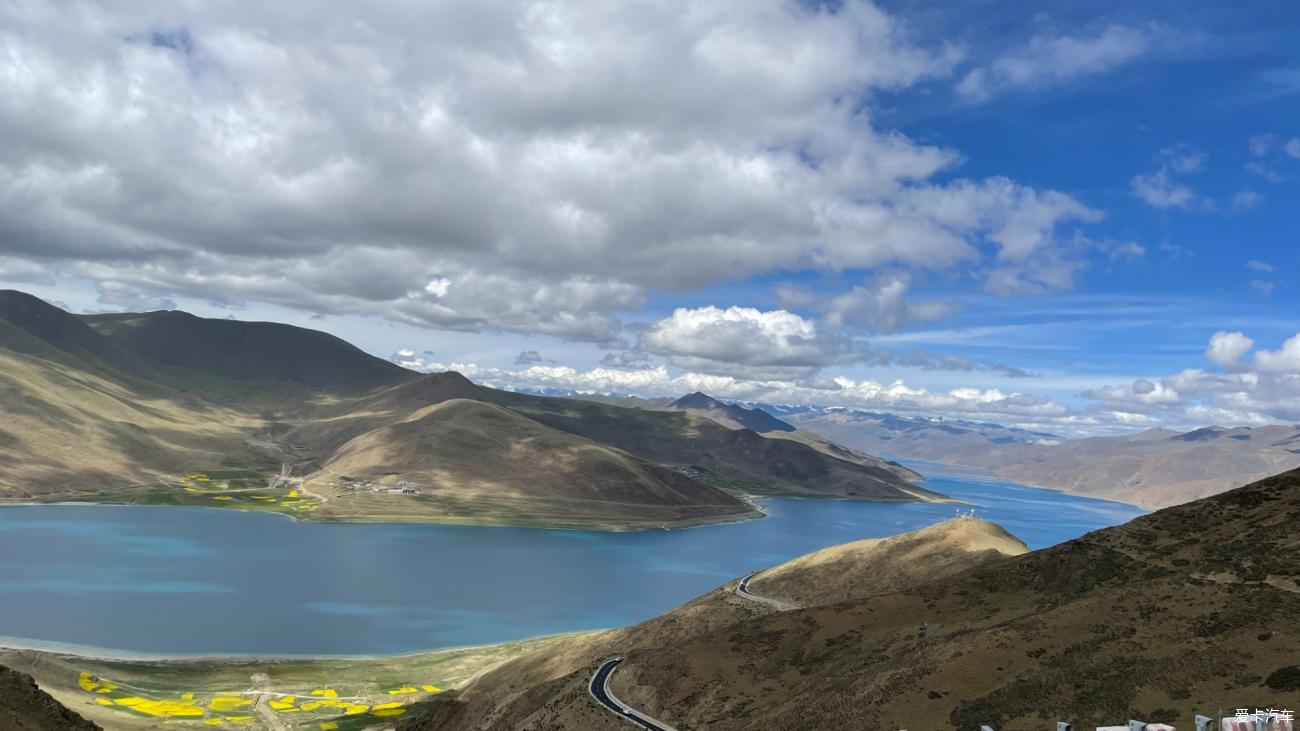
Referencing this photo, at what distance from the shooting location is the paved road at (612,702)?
73125 millimetres

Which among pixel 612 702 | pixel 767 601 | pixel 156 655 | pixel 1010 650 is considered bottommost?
pixel 156 655

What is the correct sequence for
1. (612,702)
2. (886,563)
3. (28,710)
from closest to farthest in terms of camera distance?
(28,710), (612,702), (886,563)

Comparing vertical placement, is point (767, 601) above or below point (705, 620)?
above

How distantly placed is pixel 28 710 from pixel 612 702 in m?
50.0

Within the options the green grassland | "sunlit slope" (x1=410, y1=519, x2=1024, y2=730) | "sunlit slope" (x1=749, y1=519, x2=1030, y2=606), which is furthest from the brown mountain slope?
"sunlit slope" (x1=749, y1=519, x2=1030, y2=606)

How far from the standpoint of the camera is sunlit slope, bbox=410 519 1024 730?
9775 centimetres

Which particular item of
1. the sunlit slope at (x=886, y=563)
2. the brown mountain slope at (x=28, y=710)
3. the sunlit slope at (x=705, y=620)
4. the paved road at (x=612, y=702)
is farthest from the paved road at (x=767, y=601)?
the brown mountain slope at (x=28, y=710)

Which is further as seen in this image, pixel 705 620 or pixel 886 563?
pixel 886 563

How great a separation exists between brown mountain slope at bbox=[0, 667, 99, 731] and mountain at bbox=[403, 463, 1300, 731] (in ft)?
132

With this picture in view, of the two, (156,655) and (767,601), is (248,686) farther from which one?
(767,601)

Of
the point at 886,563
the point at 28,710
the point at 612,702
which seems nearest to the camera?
the point at 28,710

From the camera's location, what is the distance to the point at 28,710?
188ft

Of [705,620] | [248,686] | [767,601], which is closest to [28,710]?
[248,686]

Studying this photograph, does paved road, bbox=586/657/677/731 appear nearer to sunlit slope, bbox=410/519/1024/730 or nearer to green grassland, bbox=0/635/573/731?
sunlit slope, bbox=410/519/1024/730
